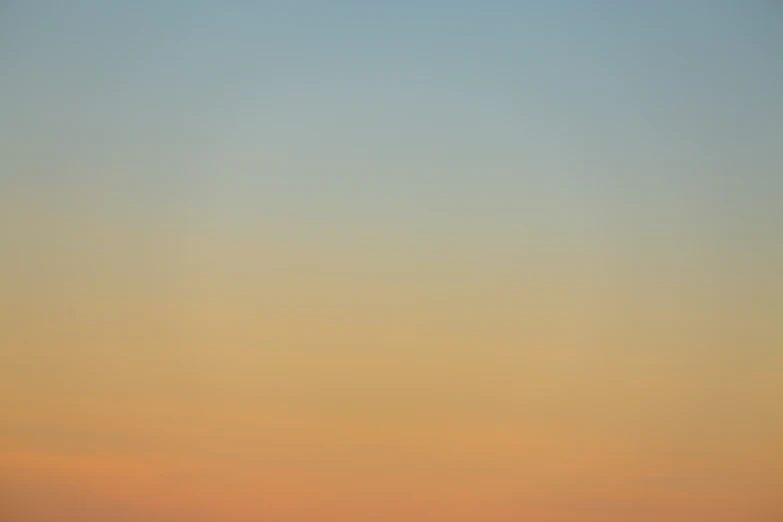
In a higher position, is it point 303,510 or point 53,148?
point 53,148

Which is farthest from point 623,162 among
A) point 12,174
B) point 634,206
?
point 12,174

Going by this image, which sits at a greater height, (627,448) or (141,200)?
(141,200)

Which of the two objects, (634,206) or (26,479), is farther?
(634,206)

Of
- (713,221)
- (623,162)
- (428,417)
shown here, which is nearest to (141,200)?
(428,417)

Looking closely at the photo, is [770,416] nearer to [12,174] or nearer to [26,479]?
[26,479]

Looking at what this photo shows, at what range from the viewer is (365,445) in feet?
12.8

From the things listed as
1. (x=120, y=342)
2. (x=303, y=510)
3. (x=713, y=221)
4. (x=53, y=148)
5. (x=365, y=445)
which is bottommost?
(x=303, y=510)

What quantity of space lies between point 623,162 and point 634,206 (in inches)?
7.6

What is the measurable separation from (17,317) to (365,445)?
150cm

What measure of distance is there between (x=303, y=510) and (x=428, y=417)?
0.62 metres

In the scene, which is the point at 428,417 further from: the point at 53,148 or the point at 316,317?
the point at 53,148

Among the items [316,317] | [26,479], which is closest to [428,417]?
[316,317]

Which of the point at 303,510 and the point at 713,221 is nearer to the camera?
the point at 303,510

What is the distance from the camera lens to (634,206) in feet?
13.4
